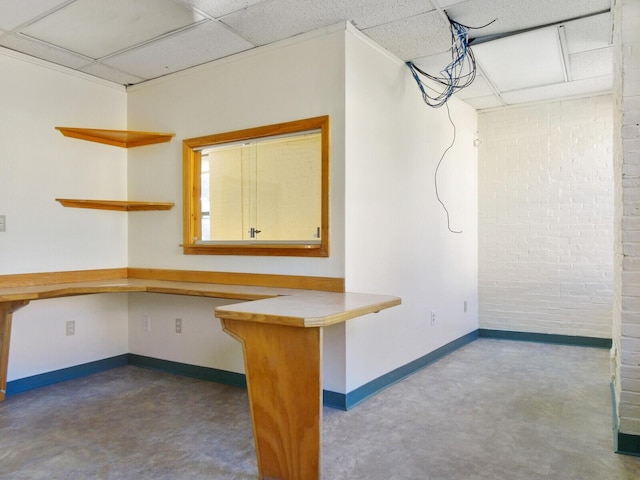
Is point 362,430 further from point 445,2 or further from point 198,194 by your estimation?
point 445,2

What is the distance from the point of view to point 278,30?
319 centimetres

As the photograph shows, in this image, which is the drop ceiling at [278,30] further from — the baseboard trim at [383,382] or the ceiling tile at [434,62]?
the baseboard trim at [383,382]

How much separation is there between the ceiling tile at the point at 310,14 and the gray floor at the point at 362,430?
8.59ft

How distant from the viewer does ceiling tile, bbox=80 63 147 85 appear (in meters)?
3.83

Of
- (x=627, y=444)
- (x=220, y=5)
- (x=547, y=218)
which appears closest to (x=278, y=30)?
(x=220, y=5)

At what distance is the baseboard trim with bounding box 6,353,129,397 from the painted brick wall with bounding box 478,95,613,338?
157 inches

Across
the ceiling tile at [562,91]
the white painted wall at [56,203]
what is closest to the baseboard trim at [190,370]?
the white painted wall at [56,203]

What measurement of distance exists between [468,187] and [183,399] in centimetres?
371

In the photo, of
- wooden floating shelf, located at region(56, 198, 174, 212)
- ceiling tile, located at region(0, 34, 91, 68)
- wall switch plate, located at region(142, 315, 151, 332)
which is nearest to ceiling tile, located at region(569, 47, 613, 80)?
wooden floating shelf, located at region(56, 198, 174, 212)

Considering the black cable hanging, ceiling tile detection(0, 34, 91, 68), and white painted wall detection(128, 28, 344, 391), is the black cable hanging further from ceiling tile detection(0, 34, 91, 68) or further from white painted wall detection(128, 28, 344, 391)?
ceiling tile detection(0, 34, 91, 68)

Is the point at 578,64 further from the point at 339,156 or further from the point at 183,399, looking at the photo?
the point at 183,399

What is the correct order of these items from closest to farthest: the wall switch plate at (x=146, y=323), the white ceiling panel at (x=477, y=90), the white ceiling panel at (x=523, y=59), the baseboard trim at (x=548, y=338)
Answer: the white ceiling panel at (x=523, y=59) → the wall switch plate at (x=146, y=323) → the white ceiling panel at (x=477, y=90) → the baseboard trim at (x=548, y=338)

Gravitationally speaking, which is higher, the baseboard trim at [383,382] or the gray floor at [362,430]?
the baseboard trim at [383,382]

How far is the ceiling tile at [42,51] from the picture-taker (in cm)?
331
